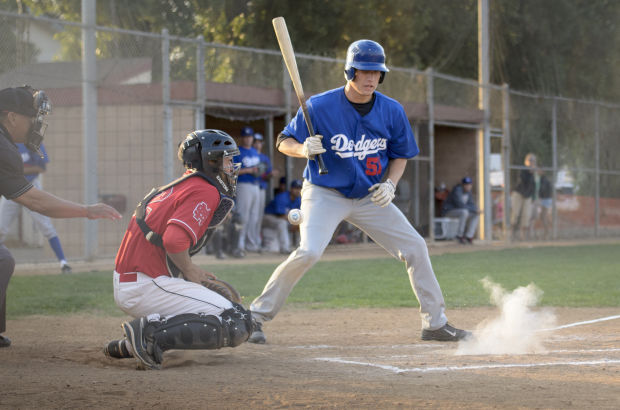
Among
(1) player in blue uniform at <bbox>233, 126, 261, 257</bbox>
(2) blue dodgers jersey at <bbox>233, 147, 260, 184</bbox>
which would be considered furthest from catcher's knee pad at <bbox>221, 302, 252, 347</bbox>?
(2) blue dodgers jersey at <bbox>233, 147, 260, 184</bbox>

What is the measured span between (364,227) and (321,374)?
5.47 feet

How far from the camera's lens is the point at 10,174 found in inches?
207

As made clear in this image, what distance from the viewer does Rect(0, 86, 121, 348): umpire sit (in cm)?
521

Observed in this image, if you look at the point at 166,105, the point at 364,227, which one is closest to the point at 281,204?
the point at 166,105

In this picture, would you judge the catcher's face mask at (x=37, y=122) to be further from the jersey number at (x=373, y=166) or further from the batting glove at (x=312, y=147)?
the jersey number at (x=373, y=166)

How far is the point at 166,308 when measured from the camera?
499 centimetres

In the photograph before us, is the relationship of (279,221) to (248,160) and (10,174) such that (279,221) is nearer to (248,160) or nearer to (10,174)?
(248,160)

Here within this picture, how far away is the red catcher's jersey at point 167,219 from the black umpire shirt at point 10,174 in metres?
0.83

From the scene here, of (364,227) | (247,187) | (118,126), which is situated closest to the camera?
(364,227)

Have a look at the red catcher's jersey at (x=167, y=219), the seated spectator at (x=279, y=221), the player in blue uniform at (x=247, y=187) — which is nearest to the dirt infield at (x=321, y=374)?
the red catcher's jersey at (x=167, y=219)

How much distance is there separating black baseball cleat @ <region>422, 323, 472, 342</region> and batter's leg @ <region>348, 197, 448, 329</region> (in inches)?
1.5

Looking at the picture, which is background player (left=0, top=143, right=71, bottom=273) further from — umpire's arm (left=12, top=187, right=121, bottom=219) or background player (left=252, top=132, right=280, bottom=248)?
umpire's arm (left=12, top=187, right=121, bottom=219)

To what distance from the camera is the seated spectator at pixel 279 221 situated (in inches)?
592

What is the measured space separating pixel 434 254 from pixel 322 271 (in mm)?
3682
